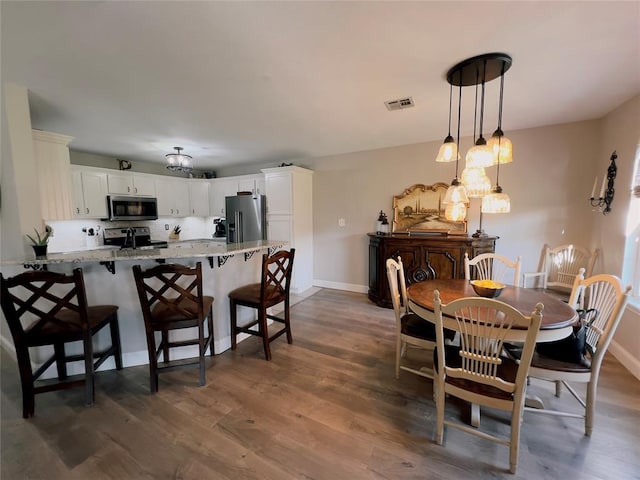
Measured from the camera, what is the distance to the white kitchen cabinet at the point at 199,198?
530 centimetres

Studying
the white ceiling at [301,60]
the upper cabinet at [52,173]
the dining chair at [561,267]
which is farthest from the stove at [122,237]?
the dining chair at [561,267]

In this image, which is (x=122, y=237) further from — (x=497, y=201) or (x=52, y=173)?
(x=497, y=201)

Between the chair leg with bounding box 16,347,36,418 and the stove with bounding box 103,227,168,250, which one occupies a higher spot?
the stove with bounding box 103,227,168,250

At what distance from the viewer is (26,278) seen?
64.0 inches

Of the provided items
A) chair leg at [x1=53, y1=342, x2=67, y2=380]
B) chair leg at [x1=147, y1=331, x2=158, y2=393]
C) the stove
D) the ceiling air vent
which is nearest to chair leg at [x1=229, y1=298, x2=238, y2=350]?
chair leg at [x1=147, y1=331, x2=158, y2=393]

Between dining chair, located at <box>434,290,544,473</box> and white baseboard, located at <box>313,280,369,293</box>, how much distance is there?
9.43ft

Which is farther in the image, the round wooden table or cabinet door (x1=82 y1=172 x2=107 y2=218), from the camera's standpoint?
cabinet door (x1=82 y1=172 x2=107 y2=218)

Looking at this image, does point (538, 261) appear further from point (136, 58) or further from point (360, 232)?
point (136, 58)

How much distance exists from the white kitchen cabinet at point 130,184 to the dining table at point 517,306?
482cm

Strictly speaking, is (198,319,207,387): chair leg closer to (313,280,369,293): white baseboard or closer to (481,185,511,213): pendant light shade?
(481,185,511,213): pendant light shade

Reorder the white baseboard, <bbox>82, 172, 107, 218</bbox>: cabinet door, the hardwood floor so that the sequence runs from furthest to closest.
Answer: the white baseboard, <bbox>82, 172, 107, 218</bbox>: cabinet door, the hardwood floor

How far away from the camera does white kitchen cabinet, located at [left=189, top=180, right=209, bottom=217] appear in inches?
209

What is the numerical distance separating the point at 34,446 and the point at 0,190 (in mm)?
2148

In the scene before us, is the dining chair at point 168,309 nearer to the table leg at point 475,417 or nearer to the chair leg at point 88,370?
the chair leg at point 88,370
